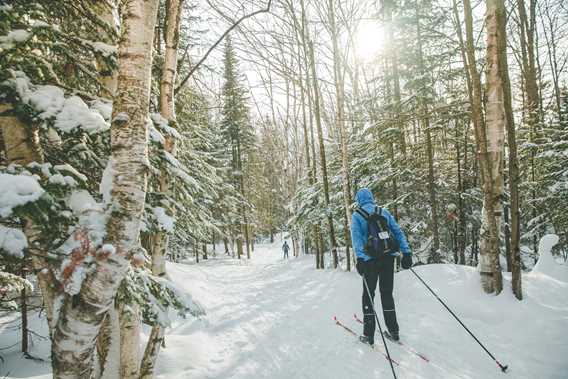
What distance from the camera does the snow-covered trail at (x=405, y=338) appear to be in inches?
160

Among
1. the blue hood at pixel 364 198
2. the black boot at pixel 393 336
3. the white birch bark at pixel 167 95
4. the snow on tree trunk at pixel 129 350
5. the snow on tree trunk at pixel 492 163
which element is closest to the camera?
the snow on tree trunk at pixel 129 350

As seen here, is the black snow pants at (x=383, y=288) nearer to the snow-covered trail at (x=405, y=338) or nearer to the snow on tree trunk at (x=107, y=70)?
the snow-covered trail at (x=405, y=338)

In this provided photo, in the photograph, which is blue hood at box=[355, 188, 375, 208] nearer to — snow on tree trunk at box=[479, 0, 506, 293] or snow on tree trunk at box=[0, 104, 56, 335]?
snow on tree trunk at box=[479, 0, 506, 293]

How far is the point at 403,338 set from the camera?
4926mm

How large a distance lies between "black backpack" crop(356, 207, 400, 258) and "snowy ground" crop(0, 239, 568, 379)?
145 cm

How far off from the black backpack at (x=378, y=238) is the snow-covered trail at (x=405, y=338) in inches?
56.8

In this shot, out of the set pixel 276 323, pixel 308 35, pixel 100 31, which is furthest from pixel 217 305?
pixel 308 35

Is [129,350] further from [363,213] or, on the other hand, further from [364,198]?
[364,198]

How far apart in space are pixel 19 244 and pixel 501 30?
7507 mm

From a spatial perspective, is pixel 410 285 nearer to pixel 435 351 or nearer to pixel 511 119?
pixel 435 351

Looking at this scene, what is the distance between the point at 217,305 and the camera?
980cm

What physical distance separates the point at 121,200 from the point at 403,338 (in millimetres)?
4787

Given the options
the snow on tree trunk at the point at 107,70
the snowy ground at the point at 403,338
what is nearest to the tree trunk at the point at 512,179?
the snowy ground at the point at 403,338

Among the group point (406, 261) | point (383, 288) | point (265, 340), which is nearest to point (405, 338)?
point (383, 288)
